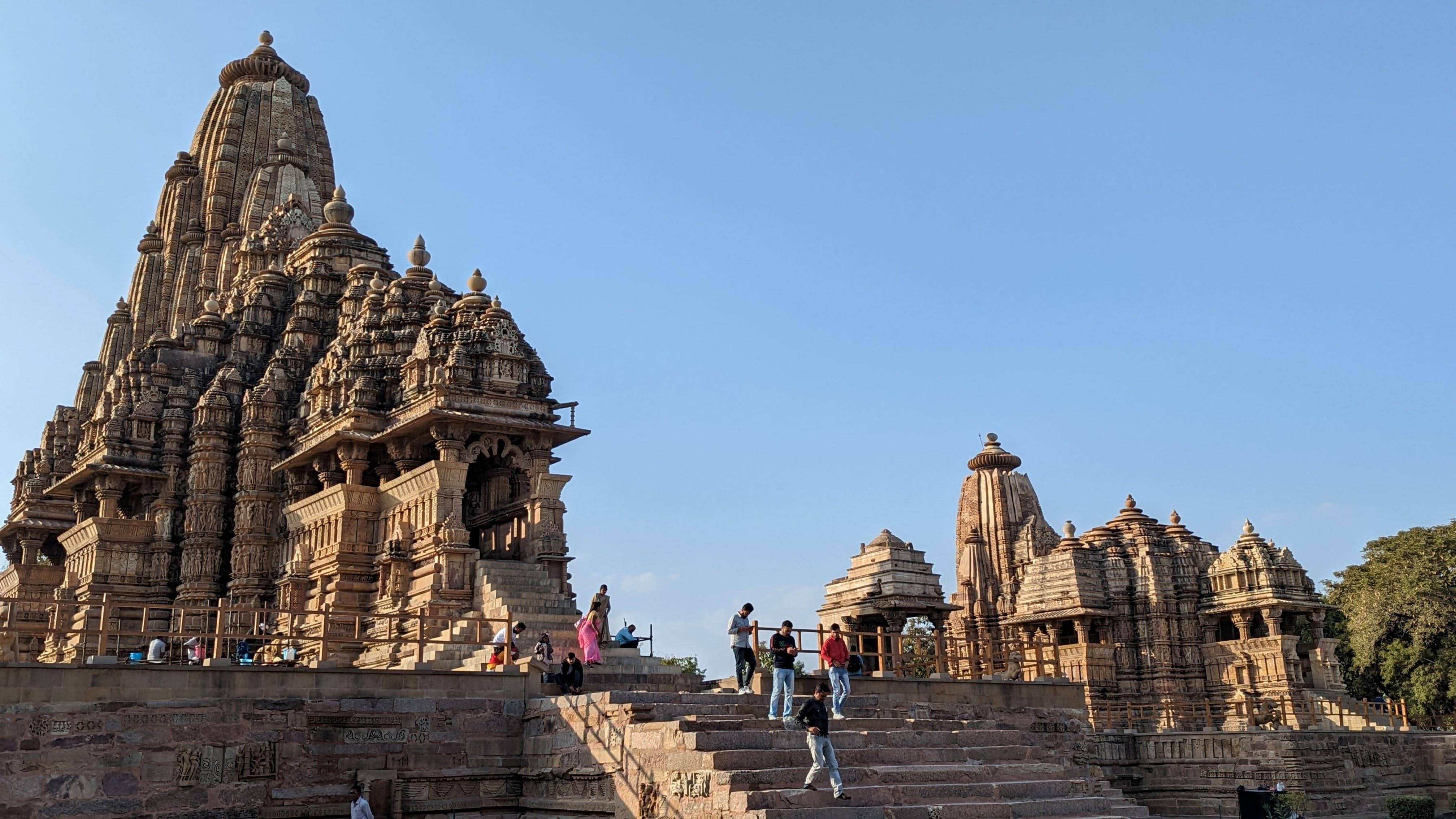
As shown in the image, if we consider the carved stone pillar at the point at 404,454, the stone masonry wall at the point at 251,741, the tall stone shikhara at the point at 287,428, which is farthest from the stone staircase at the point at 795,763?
the carved stone pillar at the point at 404,454

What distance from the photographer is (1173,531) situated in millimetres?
42781

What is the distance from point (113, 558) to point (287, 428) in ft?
17.6

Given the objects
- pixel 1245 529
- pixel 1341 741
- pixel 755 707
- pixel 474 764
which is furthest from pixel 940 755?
pixel 1245 529

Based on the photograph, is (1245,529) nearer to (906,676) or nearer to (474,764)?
(906,676)

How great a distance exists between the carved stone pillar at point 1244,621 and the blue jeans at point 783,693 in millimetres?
26160

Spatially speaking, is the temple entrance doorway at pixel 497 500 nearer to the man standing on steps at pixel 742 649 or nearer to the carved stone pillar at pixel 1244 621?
the man standing on steps at pixel 742 649

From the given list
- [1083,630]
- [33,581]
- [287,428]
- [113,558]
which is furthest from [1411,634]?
[33,581]

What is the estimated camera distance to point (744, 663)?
1864cm

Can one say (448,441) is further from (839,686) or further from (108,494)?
(108,494)

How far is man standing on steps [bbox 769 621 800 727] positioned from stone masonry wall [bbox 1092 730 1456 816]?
39.6 feet

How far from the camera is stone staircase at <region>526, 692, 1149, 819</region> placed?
13953mm

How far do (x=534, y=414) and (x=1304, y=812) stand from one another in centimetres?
1719

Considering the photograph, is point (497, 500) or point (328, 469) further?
point (328, 469)

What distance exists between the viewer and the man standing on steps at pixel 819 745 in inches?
541
